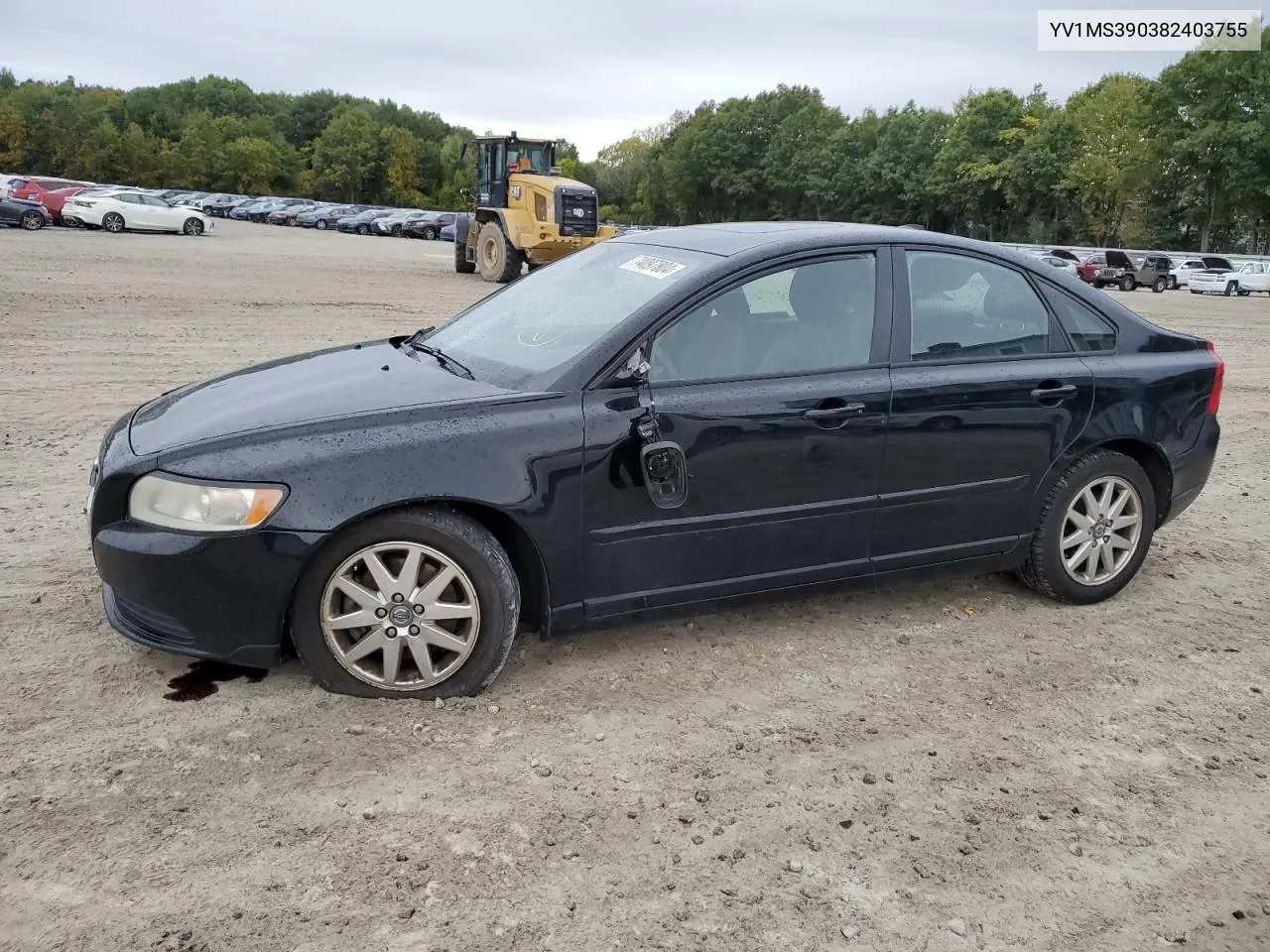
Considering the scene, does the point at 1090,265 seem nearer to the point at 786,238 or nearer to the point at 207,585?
the point at 786,238

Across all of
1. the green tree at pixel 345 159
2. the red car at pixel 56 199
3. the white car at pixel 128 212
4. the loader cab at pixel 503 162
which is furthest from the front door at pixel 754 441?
the green tree at pixel 345 159

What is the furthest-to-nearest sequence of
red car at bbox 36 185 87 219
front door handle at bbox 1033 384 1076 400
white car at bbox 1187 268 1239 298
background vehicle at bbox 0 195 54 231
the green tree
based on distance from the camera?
the green tree → red car at bbox 36 185 87 219 → white car at bbox 1187 268 1239 298 → background vehicle at bbox 0 195 54 231 → front door handle at bbox 1033 384 1076 400

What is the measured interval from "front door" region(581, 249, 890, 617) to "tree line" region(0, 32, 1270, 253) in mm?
57540

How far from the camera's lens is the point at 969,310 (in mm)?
4367

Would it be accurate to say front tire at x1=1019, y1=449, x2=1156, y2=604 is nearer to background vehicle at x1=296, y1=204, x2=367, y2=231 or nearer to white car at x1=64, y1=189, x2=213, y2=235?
white car at x1=64, y1=189, x2=213, y2=235

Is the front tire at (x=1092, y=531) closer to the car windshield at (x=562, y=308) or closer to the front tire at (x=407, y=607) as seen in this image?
the car windshield at (x=562, y=308)

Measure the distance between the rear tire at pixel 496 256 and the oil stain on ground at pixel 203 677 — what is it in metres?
18.6

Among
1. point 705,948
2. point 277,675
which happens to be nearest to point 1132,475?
point 705,948

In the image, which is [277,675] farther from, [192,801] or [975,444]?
[975,444]

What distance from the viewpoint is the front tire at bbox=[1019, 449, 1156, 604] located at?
14.9 ft

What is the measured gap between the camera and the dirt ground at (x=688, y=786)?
2.58 metres

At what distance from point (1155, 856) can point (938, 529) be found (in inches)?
63.7

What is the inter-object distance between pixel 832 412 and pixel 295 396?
1981mm

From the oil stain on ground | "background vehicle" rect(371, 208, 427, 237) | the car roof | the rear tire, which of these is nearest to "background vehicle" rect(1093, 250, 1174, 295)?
the rear tire
